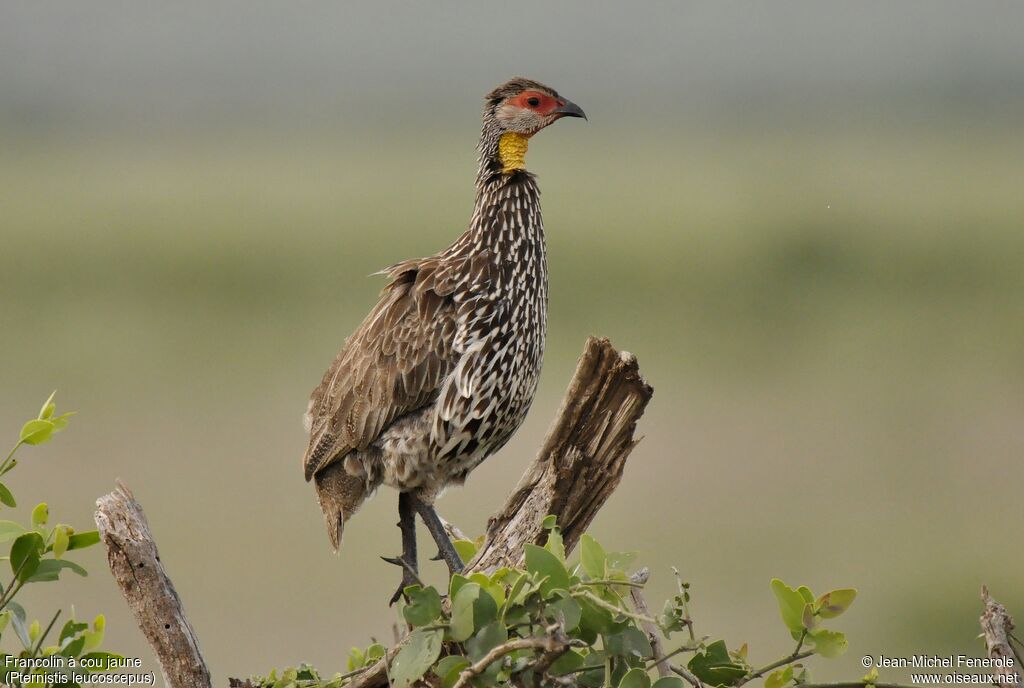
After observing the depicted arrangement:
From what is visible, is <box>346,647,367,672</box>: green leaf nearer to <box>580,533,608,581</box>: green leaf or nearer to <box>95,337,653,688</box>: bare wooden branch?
<box>95,337,653,688</box>: bare wooden branch

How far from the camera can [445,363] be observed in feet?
20.0

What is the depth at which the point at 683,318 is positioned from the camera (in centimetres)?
2500

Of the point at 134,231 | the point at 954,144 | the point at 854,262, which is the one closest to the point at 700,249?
the point at 854,262

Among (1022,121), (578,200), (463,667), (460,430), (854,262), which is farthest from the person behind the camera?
(1022,121)

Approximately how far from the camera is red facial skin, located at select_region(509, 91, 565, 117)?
639cm

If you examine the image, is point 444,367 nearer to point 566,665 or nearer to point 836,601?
point 566,665

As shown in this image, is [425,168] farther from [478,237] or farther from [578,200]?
[478,237]

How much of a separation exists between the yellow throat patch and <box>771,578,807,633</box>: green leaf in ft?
10.00

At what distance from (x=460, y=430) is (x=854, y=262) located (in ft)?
70.4

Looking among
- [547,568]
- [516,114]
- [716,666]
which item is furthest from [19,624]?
[516,114]

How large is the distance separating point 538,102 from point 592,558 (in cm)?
295

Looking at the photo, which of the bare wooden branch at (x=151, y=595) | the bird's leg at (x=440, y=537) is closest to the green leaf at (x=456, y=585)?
the bare wooden branch at (x=151, y=595)

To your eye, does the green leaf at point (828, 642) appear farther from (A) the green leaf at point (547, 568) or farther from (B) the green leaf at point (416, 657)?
(B) the green leaf at point (416, 657)

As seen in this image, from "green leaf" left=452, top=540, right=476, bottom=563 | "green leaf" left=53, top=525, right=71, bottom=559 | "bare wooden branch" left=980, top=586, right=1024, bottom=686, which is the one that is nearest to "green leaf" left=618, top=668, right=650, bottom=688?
"bare wooden branch" left=980, top=586, right=1024, bottom=686
